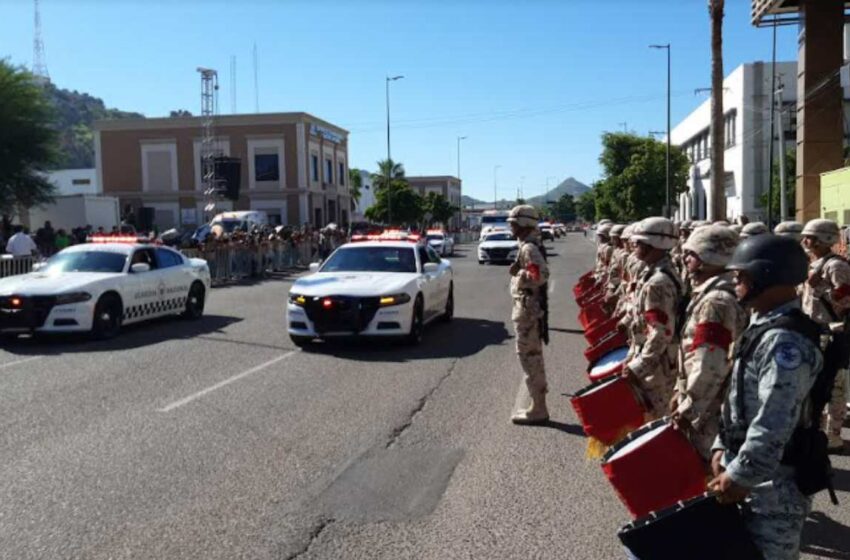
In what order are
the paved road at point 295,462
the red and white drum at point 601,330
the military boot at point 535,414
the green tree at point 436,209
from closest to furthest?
the paved road at point 295,462 → the military boot at point 535,414 → the red and white drum at point 601,330 → the green tree at point 436,209

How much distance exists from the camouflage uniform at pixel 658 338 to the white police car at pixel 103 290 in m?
9.10

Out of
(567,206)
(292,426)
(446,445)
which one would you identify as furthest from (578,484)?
(567,206)

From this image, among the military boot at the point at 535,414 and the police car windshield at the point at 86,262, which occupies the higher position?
the police car windshield at the point at 86,262

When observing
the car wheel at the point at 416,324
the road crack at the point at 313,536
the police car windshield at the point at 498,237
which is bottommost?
the road crack at the point at 313,536

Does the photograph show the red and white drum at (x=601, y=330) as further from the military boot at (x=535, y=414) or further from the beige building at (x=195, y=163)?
the beige building at (x=195, y=163)

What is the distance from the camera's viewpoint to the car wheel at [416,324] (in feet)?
37.6

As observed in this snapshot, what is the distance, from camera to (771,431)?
2.71 meters

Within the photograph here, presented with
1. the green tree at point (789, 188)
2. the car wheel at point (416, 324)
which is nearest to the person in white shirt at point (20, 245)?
the car wheel at point (416, 324)

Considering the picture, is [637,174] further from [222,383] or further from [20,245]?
[222,383]

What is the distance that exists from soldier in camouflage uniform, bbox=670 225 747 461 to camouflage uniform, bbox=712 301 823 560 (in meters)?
0.73

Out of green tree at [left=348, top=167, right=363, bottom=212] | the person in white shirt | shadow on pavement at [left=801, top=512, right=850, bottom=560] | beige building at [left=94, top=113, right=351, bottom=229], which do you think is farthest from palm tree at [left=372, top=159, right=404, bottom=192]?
shadow on pavement at [left=801, top=512, right=850, bottom=560]

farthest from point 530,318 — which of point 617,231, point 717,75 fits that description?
point 717,75

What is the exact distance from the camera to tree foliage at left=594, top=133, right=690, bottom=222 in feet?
176

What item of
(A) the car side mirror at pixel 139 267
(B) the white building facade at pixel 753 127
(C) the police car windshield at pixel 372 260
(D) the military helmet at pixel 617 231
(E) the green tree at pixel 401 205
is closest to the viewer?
(D) the military helmet at pixel 617 231
